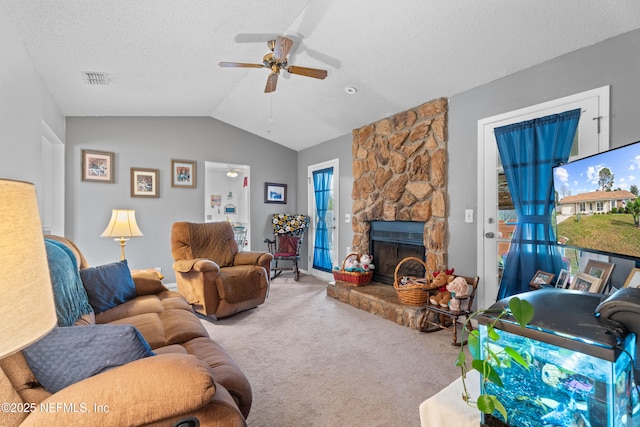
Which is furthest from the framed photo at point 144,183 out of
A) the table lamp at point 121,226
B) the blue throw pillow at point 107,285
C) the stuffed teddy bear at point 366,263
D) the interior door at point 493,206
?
the interior door at point 493,206

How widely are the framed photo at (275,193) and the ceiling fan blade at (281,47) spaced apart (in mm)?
3228

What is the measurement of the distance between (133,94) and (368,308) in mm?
3715

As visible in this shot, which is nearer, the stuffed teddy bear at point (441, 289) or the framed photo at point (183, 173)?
the stuffed teddy bear at point (441, 289)

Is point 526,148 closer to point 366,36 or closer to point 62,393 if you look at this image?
point 366,36

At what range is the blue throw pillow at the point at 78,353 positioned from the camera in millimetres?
857

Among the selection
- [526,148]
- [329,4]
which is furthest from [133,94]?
[526,148]

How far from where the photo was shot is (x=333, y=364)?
2260 millimetres

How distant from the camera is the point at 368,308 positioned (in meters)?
3.51

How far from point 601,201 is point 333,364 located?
186 cm

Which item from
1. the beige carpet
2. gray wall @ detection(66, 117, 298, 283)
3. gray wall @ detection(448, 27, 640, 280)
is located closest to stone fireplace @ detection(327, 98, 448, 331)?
gray wall @ detection(448, 27, 640, 280)

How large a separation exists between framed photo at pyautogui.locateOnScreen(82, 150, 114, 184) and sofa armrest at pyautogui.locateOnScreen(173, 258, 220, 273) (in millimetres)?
2086

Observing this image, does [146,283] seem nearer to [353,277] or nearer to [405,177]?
[353,277]

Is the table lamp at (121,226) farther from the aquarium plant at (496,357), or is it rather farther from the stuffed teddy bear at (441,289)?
the aquarium plant at (496,357)

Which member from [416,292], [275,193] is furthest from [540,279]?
[275,193]
